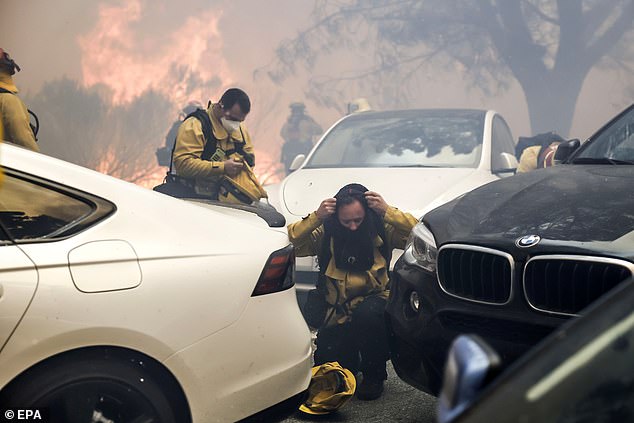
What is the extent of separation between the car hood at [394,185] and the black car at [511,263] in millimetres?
1772

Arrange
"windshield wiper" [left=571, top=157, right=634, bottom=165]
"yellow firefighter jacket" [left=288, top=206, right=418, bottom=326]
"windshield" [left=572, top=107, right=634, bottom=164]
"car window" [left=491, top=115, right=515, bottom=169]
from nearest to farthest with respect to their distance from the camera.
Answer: "windshield wiper" [left=571, top=157, right=634, bottom=165], "windshield" [left=572, top=107, right=634, bottom=164], "yellow firefighter jacket" [left=288, top=206, right=418, bottom=326], "car window" [left=491, top=115, right=515, bottom=169]

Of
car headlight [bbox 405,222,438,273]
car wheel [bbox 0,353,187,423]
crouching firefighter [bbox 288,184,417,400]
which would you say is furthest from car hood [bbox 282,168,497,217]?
car wheel [bbox 0,353,187,423]

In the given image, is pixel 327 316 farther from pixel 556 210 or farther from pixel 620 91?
pixel 620 91

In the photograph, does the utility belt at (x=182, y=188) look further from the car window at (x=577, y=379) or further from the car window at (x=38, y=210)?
the car window at (x=577, y=379)

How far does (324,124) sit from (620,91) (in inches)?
260

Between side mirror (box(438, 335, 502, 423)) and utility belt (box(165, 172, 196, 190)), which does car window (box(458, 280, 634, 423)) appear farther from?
utility belt (box(165, 172, 196, 190))

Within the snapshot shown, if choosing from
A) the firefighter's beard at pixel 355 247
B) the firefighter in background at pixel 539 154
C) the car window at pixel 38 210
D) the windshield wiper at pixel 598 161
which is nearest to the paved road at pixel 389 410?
the firefighter's beard at pixel 355 247

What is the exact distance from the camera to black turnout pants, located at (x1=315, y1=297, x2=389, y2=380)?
14.1 ft

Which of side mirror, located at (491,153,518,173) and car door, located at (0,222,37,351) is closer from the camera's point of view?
car door, located at (0,222,37,351)

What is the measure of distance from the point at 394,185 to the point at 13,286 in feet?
12.1

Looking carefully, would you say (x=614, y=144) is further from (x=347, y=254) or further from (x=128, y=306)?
(x=128, y=306)

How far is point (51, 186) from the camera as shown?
2857mm

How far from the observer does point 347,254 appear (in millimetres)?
4672

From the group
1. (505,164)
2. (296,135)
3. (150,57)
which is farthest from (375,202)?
(150,57)
